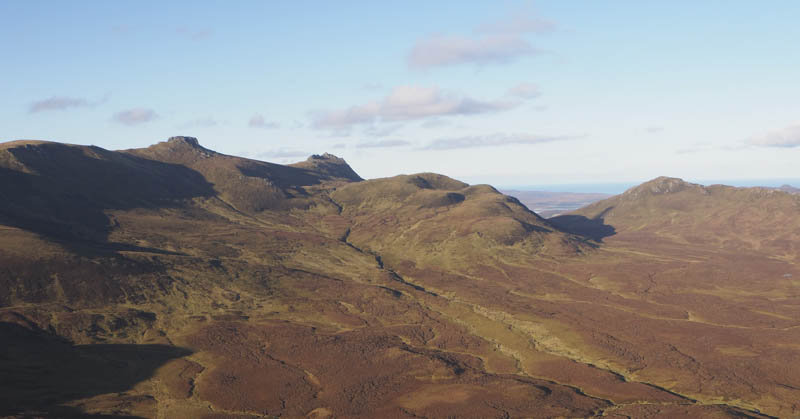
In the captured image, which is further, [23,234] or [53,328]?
[23,234]

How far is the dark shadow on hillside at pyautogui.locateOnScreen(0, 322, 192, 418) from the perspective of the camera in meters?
94.6

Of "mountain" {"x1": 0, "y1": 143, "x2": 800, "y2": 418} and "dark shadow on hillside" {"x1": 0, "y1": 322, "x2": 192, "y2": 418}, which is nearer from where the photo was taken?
"dark shadow on hillside" {"x1": 0, "y1": 322, "x2": 192, "y2": 418}

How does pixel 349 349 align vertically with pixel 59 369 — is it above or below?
below

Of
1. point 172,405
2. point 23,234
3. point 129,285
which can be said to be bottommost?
point 172,405

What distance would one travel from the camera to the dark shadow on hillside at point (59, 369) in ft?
310

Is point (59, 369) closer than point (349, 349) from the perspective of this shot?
Yes

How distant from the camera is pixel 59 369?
113 m

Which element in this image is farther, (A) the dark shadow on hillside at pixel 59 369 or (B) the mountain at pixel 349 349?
(B) the mountain at pixel 349 349

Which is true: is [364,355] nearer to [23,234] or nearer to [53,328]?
[53,328]

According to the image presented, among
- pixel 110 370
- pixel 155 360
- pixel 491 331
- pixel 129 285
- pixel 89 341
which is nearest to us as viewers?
pixel 110 370

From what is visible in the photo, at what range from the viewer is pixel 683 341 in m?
149

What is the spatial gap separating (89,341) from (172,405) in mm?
48549

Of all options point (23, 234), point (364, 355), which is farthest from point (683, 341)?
point (23, 234)

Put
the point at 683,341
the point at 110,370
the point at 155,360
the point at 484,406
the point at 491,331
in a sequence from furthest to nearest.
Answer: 1. the point at 491,331
2. the point at 683,341
3. the point at 155,360
4. the point at 110,370
5. the point at 484,406
